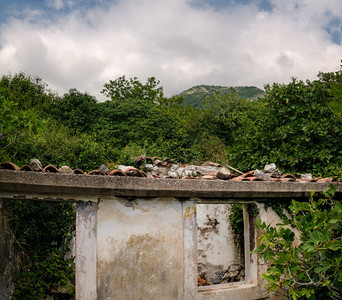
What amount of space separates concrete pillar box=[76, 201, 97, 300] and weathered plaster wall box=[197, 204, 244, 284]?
159 inches

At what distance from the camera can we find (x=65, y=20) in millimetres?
7559

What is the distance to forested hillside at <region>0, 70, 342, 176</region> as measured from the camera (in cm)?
752

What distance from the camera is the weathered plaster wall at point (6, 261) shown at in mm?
5170

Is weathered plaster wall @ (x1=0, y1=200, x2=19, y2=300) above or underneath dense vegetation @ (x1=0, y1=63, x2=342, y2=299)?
underneath

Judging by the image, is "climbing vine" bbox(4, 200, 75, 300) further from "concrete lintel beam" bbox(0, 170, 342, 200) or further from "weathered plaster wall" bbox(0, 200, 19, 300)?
"concrete lintel beam" bbox(0, 170, 342, 200)

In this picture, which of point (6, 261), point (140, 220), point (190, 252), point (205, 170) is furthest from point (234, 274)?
point (6, 261)

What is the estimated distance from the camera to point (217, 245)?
7691 millimetres

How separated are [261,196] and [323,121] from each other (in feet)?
11.9

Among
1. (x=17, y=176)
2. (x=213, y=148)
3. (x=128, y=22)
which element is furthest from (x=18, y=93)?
(x=17, y=176)

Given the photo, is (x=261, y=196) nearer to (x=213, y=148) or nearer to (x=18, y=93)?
(x=213, y=148)

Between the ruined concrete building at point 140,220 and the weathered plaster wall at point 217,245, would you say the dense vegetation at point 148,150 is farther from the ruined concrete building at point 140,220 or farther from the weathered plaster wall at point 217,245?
the weathered plaster wall at point 217,245

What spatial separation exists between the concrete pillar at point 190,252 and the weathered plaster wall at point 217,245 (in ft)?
9.97

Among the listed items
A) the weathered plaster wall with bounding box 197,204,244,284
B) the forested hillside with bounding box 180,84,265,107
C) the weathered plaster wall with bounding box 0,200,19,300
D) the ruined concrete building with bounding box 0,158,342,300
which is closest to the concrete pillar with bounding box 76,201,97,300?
the ruined concrete building with bounding box 0,158,342,300

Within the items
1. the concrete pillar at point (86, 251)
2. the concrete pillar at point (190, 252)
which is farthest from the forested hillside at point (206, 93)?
the concrete pillar at point (86, 251)
